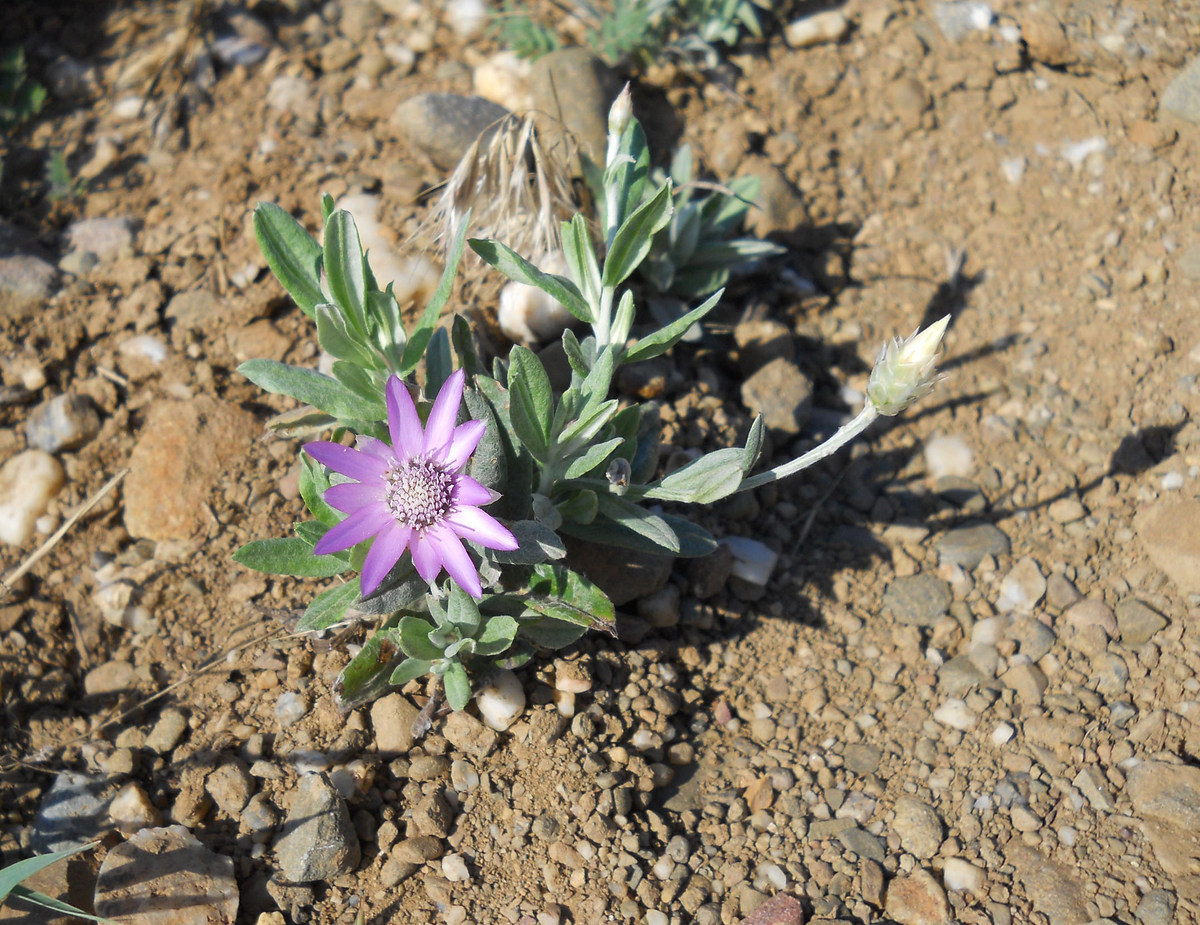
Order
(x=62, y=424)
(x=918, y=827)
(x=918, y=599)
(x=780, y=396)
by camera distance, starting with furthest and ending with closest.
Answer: (x=780, y=396), (x=62, y=424), (x=918, y=599), (x=918, y=827)

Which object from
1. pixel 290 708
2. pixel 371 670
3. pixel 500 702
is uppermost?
pixel 371 670

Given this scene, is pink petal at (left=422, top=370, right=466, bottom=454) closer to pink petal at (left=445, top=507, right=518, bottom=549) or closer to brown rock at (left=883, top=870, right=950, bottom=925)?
pink petal at (left=445, top=507, right=518, bottom=549)

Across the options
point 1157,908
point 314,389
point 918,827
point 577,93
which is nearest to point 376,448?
point 314,389

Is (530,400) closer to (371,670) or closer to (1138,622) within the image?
(371,670)

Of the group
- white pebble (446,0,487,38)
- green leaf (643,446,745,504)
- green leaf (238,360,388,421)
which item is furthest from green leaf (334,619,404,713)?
white pebble (446,0,487,38)

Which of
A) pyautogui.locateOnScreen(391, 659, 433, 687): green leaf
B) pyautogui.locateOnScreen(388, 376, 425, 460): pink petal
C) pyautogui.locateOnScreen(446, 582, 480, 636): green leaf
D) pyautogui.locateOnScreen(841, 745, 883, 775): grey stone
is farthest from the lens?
pyautogui.locateOnScreen(841, 745, 883, 775): grey stone

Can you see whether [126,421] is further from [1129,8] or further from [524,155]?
[1129,8]
